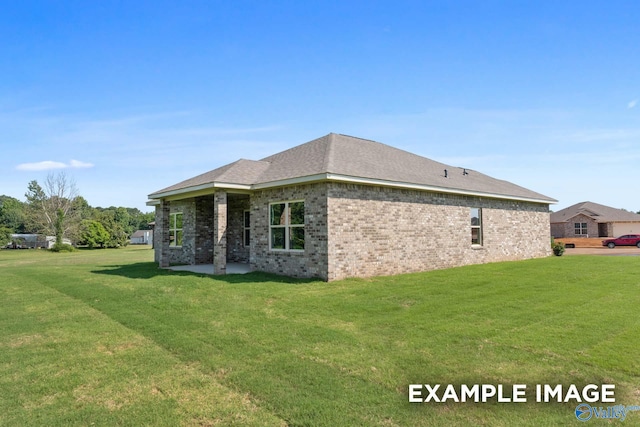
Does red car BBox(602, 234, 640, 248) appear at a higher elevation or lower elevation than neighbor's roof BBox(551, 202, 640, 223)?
lower

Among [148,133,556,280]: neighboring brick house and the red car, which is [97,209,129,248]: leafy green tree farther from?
the red car

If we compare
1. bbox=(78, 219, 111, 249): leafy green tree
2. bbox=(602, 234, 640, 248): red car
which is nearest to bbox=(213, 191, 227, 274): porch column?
bbox=(602, 234, 640, 248): red car

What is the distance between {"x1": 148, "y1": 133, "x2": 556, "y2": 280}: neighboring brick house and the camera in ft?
39.7

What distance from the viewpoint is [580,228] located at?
146 ft

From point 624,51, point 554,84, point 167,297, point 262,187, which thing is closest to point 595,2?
point 624,51

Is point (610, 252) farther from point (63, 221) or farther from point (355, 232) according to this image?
point (63, 221)

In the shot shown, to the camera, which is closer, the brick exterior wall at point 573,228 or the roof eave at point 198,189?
the roof eave at point 198,189

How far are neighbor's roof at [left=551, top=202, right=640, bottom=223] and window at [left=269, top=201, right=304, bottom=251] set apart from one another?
43.9 meters

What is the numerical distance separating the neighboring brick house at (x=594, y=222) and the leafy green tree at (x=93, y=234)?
194ft

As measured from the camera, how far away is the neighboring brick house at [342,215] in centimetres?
1209

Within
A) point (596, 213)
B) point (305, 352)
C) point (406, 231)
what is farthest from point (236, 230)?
point (596, 213)

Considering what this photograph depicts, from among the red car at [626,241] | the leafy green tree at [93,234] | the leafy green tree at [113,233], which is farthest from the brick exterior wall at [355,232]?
the leafy green tree at [113,233]

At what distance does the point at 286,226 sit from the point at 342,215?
2.10 metres

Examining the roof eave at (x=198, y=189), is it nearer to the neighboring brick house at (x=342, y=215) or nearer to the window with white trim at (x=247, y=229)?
the neighboring brick house at (x=342, y=215)
